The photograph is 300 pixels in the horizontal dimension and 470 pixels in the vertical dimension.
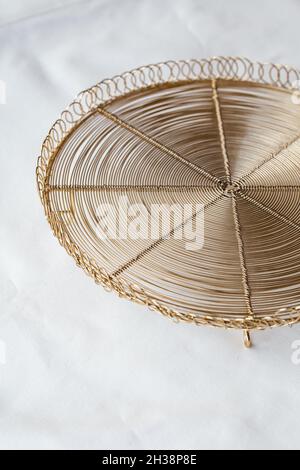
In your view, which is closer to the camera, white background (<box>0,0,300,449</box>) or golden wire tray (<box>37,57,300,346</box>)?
white background (<box>0,0,300,449</box>)

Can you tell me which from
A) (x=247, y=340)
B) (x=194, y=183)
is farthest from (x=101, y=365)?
(x=194, y=183)

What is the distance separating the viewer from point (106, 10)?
2.38 metres

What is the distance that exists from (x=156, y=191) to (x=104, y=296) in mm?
290

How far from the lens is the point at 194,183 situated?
169 centimetres

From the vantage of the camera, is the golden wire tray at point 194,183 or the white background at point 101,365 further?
the golden wire tray at point 194,183

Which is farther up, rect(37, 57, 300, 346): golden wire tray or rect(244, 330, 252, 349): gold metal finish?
rect(37, 57, 300, 346): golden wire tray

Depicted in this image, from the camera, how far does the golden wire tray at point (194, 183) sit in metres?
1.41

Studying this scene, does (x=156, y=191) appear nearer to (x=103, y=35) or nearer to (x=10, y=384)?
(x=10, y=384)

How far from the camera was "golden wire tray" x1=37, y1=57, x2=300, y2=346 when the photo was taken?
1409 millimetres

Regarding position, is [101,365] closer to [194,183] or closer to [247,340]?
[247,340]

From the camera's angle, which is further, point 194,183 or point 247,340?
point 194,183

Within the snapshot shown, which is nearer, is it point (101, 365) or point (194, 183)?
point (101, 365)

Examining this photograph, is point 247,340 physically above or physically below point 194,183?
below

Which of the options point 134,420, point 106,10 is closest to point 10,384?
point 134,420
